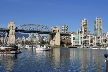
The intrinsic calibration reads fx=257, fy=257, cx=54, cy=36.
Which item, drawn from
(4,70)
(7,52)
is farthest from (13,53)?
(4,70)

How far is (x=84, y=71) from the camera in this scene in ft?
119

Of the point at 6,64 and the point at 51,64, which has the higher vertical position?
the point at 6,64

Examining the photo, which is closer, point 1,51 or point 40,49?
point 1,51

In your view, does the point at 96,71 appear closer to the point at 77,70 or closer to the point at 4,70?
the point at 77,70

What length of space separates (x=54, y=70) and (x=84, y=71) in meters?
4.28

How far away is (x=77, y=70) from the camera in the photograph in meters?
37.2

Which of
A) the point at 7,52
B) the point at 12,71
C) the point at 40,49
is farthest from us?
the point at 40,49

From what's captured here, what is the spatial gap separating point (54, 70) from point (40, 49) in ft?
284

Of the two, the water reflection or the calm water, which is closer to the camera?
the water reflection

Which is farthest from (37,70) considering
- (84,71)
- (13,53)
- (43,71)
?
(13,53)

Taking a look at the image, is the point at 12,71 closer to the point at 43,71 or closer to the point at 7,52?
the point at 43,71

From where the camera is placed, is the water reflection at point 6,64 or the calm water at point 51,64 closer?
the water reflection at point 6,64

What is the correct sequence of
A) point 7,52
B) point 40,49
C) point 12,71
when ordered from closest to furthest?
1. point 12,71
2. point 7,52
3. point 40,49

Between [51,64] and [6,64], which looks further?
[51,64]
